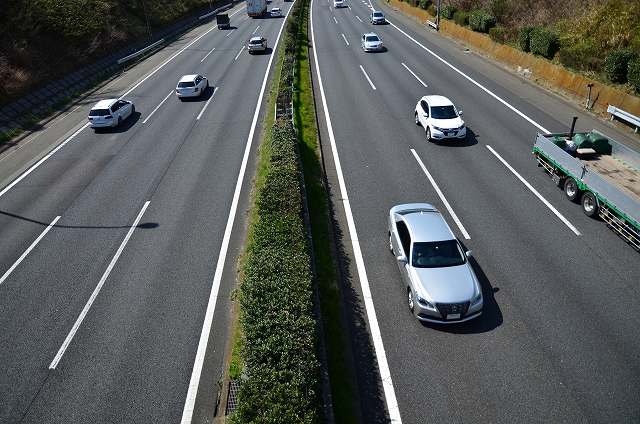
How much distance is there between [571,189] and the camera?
16797 mm

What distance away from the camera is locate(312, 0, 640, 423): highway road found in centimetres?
993

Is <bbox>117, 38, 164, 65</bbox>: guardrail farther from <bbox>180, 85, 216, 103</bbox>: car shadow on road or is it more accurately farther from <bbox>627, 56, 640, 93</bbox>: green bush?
<bbox>627, 56, 640, 93</bbox>: green bush

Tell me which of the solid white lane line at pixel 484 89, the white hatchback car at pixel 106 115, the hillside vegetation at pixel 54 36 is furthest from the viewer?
the hillside vegetation at pixel 54 36

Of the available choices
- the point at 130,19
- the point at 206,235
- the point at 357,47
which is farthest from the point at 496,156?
the point at 130,19

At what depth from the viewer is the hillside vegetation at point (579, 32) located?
2444 centimetres

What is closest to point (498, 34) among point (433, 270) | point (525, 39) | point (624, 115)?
point (525, 39)

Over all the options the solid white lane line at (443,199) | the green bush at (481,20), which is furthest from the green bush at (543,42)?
the solid white lane line at (443,199)

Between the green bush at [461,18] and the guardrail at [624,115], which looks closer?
the guardrail at [624,115]

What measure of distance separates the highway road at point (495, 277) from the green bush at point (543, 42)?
4.68 m

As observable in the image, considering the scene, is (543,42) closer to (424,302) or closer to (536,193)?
(536,193)

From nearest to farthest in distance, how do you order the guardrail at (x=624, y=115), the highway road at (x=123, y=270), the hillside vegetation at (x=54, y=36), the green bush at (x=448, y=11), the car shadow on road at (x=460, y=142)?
the highway road at (x=123, y=270)
the guardrail at (x=624, y=115)
the car shadow on road at (x=460, y=142)
the hillside vegetation at (x=54, y=36)
the green bush at (x=448, y=11)

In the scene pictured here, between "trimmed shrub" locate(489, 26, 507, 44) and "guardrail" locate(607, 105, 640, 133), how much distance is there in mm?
15053

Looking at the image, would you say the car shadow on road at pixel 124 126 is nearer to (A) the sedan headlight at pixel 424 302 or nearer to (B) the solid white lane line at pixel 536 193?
(B) the solid white lane line at pixel 536 193

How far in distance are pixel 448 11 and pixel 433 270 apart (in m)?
44.0
